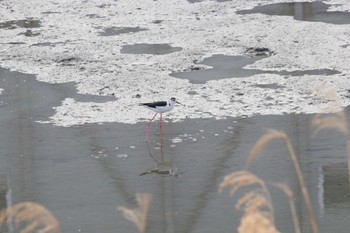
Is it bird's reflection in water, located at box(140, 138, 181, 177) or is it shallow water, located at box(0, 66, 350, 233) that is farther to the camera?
bird's reflection in water, located at box(140, 138, 181, 177)

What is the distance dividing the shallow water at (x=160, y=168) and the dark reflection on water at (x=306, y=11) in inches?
255

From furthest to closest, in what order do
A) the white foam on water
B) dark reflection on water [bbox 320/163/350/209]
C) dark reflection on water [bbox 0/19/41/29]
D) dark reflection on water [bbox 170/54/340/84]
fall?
dark reflection on water [bbox 0/19/41/29] → dark reflection on water [bbox 170/54/340/84] → the white foam on water → dark reflection on water [bbox 320/163/350/209]

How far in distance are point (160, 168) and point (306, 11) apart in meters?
9.62

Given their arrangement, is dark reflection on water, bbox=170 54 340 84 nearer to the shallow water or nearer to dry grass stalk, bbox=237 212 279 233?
the shallow water

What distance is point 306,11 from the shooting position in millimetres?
19203

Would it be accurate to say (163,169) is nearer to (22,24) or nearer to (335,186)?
(335,186)

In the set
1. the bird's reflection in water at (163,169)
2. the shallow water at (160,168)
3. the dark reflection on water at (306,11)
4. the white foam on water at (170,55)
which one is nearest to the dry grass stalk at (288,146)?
the shallow water at (160,168)

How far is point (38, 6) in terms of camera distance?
2177 cm

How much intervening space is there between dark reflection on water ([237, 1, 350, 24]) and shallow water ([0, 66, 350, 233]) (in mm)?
6479

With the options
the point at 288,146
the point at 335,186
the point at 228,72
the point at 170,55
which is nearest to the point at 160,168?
the point at 335,186

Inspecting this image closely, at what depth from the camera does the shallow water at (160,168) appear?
8.79m

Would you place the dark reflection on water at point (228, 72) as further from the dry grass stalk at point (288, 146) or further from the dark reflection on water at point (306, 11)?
the dry grass stalk at point (288, 146)

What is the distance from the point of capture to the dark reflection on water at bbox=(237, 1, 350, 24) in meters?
18.4

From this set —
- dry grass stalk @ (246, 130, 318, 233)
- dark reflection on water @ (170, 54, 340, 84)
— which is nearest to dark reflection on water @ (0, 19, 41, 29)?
dark reflection on water @ (170, 54, 340, 84)
